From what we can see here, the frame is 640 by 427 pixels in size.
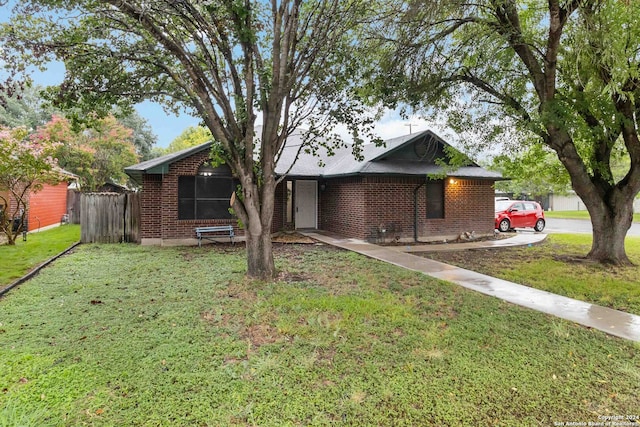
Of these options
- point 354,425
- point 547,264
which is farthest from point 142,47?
point 547,264

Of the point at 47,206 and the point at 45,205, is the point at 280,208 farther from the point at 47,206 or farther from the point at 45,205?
the point at 47,206

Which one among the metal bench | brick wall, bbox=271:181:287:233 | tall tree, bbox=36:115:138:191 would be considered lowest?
the metal bench

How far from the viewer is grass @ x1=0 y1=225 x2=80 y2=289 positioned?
23.2 feet

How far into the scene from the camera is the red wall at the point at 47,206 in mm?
15218

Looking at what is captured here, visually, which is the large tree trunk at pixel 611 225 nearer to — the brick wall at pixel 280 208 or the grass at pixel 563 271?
the grass at pixel 563 271

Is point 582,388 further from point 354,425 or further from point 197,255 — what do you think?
point 197,255

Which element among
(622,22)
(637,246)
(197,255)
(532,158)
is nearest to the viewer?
(622,22)

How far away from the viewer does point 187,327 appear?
14.2 feet

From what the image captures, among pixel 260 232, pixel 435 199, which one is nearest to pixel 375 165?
pixel 435 199

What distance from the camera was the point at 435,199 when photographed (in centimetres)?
1313

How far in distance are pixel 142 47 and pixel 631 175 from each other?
448 inches

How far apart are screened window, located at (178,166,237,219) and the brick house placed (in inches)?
1.2

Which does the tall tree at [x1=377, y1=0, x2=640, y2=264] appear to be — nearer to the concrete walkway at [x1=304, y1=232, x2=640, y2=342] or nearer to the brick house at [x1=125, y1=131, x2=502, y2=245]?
the brick house at [x1=125, y1=131, x2=502, y2=245]

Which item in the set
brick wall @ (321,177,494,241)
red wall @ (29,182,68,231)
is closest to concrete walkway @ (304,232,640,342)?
brick wall @ (321,177,494,241)
